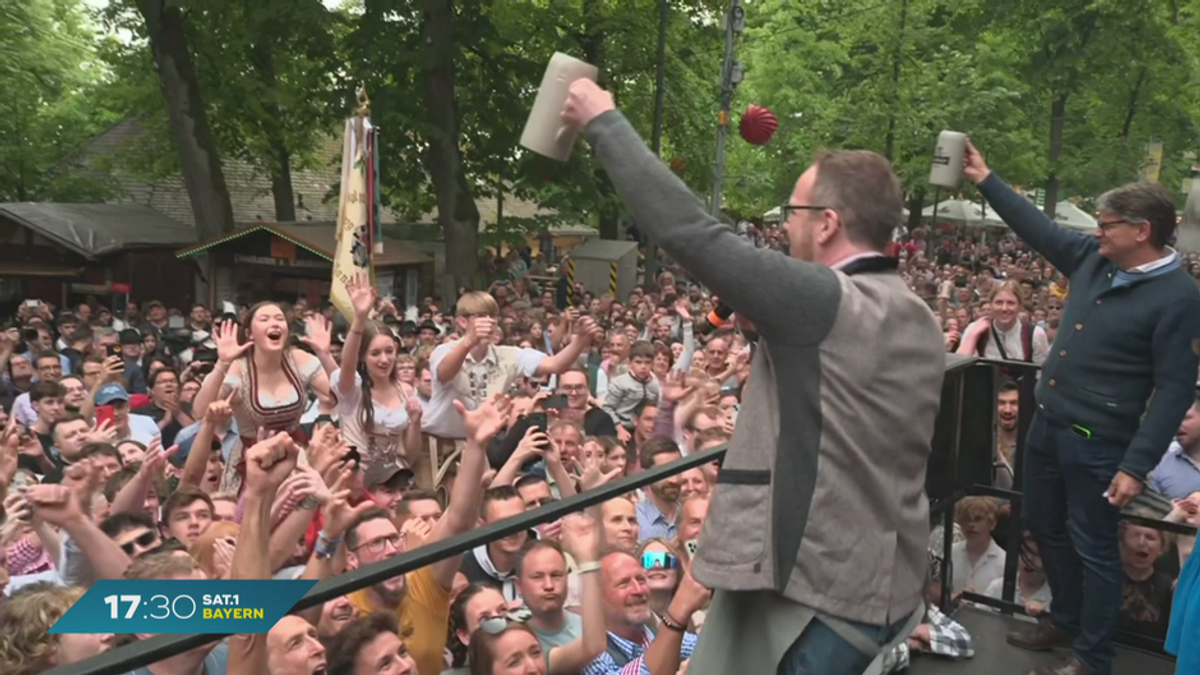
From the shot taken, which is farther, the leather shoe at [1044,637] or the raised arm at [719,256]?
the leather shoe at [1044,637]

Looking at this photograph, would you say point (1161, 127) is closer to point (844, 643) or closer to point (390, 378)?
point (390, 378)

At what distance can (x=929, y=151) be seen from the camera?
101ft

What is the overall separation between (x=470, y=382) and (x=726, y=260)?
5484 mm

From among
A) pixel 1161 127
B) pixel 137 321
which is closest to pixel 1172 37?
pixel 1161 127

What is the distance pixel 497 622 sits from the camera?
11.9 feet

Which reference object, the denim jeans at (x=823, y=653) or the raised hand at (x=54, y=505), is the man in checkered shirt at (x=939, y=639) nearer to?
the denim jeans at (x=823, y=653)

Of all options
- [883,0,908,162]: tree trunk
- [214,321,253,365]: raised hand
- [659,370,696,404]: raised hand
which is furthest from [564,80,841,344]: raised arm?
[883,0,908,162]: tree trunk

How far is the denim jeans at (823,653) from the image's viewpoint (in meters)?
2.12

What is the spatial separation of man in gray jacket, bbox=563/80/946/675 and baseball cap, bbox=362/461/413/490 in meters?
3.96

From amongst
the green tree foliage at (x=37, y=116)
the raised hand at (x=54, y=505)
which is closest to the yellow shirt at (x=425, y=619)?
the raised hand at (x=54, y=505)

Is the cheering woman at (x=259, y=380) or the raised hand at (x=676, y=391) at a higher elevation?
the cheering woman at (x=259, y=380)

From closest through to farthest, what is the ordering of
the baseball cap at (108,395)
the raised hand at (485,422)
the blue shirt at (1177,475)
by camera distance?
1. the raised hand at (485,422)
2. the blue shirt at (1177,475)
3. the baseball cap at (108,395)

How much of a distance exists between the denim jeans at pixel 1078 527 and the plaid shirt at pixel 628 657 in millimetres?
1208

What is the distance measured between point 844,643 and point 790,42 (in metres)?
33.7
